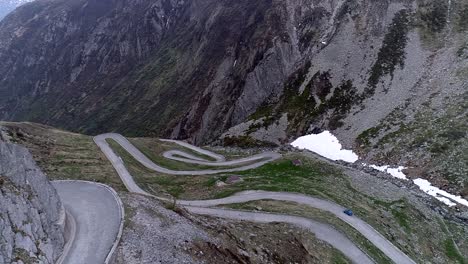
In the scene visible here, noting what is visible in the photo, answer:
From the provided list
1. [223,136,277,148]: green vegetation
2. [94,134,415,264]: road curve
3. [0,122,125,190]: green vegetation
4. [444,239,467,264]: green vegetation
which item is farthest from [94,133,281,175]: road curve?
[444,239,467,264]: green vegetation

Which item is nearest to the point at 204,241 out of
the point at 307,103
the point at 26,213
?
the point at 26,213

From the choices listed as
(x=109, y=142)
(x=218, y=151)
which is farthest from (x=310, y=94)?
(x=109, y=142)

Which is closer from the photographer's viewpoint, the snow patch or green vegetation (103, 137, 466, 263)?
green vegetation (103, 137, 466, 263)

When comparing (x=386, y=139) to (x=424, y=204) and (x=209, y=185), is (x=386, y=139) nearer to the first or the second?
(x=424, y=204)

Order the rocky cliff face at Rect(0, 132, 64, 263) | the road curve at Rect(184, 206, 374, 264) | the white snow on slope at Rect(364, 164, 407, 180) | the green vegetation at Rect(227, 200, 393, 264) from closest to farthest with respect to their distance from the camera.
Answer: the rocky cliff face at Rect(0, 132, 64, 263), the road curve at Rect(184, 206, 374, 264), the green vegetation at Rect(227, 200, 393, 264), the white snow on slope at Rect(364, 164, 407, 180)

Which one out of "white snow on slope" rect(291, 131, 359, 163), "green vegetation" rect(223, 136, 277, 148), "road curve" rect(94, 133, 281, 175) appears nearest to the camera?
"road curve" rect(94, 133, 281, 175)

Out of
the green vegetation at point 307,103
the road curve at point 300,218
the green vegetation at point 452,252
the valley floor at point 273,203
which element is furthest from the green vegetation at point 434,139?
the road curve at point 300,218

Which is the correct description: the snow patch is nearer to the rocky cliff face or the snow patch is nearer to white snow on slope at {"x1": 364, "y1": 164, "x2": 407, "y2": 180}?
white snow on slope at {"x1": 364, "y1": 164, "x2": 407, "y2": 180}
